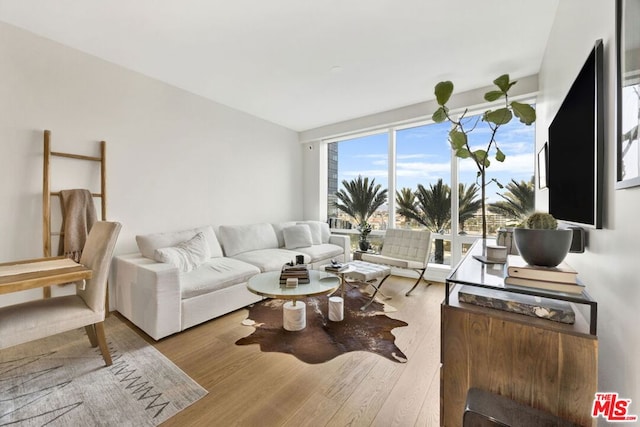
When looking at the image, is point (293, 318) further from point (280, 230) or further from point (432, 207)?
point (432, 207)

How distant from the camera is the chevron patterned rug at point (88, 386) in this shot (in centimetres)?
144

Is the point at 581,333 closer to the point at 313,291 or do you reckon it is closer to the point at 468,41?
the point at 313,291

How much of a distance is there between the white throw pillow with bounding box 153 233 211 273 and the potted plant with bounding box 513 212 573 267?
259 centimetres

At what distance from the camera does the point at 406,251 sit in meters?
3.62

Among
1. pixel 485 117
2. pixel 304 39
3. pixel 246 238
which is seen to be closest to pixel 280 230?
pixel 246 238

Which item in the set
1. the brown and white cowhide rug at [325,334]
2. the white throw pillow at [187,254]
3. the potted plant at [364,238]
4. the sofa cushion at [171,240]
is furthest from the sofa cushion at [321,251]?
the white throw pillow at [187,254]

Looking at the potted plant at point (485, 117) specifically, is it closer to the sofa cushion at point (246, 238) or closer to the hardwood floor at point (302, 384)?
the hardwood floor at point (302, 384)

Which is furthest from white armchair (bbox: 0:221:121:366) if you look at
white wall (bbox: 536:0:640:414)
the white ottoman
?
white wall (bbox: 536:0:640:414)

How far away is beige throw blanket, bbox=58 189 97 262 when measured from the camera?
94.0 inches

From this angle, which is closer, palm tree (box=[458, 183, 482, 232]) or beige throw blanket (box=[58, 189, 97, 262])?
beige throw blanket (box=[58, 189, 97, 262])

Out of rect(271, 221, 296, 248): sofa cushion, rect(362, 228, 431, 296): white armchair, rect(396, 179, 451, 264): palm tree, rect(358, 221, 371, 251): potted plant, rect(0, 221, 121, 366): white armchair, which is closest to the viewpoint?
rect(0, 221, 121, 366): white armchair

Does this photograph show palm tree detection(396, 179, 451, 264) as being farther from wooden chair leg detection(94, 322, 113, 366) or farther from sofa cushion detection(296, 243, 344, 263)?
wooden chair leg detection(94, 322, 113, 366)

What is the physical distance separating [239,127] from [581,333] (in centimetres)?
424

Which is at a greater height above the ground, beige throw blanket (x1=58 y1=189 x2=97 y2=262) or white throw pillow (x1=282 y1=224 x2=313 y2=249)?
beige throw blanket (x1=58 y1=189 x2=97 y2=262)
